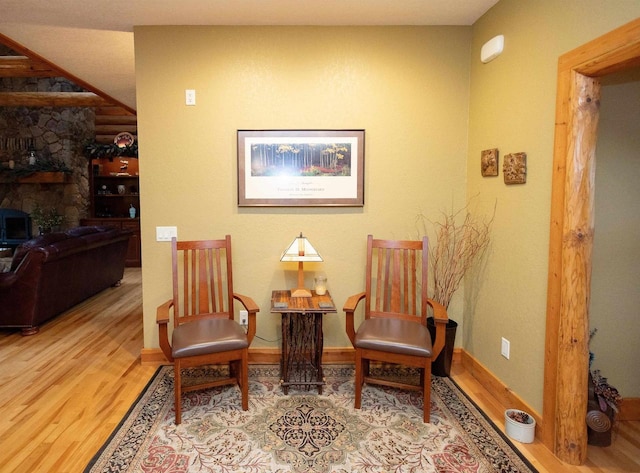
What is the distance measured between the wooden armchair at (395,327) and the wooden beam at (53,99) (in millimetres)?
5620

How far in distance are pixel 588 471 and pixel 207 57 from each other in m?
3.57

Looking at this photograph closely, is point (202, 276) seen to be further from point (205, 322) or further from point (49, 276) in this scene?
point (49, 276)

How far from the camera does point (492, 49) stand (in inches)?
107

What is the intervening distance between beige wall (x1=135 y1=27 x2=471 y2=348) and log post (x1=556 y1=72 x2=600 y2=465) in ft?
4.04

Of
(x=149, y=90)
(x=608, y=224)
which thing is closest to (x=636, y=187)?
(x=608, y=224)

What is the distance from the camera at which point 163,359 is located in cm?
327

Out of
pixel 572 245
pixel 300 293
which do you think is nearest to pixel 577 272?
pixel 572 245

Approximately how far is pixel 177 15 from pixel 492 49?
2238 mm

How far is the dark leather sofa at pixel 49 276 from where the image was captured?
383 cm

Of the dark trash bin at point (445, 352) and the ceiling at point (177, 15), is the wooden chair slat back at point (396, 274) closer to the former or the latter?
the dark trash bin at point (445, 352)

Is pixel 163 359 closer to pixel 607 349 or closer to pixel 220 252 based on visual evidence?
pixel 220 252

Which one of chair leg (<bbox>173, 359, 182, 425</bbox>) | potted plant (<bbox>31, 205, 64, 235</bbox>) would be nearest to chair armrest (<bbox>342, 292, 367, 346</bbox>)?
chair leg (<bbox>173, 359, 182, 425</bbox>)

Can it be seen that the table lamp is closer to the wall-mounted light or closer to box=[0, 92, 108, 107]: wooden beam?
the wall-mounted light

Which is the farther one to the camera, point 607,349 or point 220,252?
point 220,252
